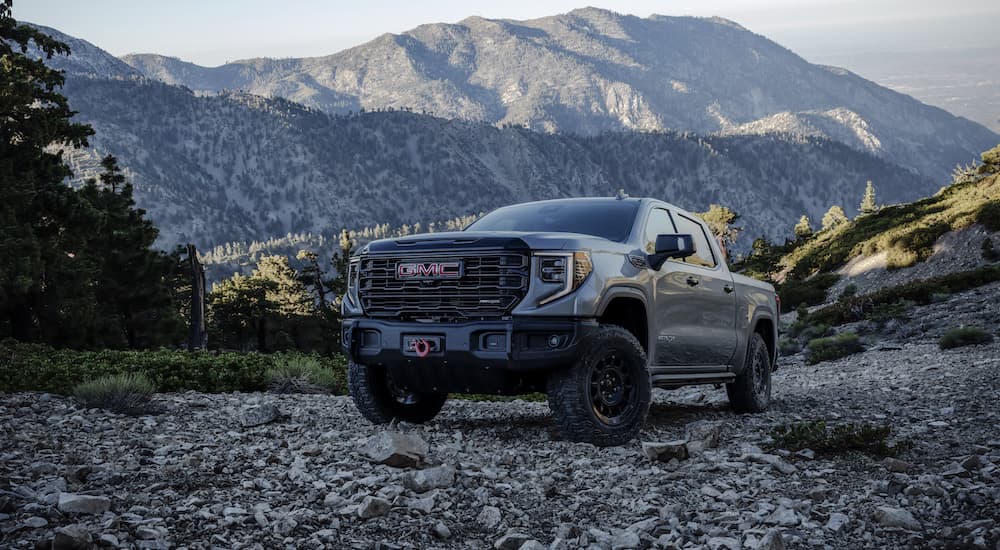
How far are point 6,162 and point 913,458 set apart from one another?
79.9ft

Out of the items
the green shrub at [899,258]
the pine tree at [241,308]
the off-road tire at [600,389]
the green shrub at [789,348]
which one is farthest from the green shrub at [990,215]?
the pine tree at [241,308]

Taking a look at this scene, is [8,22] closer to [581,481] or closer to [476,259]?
[476,259]

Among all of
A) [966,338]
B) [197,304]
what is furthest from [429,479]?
[197,304]

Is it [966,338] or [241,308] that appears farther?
[241,308]

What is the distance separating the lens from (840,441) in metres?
6.54

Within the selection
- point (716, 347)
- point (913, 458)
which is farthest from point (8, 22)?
point (913, 458)

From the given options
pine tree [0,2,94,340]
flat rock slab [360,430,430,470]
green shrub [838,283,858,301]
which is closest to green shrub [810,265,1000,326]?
green shrub [838,283,858,301]

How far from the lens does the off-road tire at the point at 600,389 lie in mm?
6480

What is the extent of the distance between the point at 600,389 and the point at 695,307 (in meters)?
1.84

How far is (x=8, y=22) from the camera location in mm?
23672

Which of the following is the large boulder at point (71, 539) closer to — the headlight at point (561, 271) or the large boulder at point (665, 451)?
the headlight at point (561, 271)

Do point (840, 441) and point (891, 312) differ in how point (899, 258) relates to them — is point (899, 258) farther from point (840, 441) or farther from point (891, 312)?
point (840, 441)

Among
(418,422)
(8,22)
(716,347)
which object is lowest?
(418,422)

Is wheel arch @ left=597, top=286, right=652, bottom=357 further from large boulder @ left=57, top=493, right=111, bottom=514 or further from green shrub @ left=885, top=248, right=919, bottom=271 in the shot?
green shrub @ left=885, top=248, right=919, bottom=271
